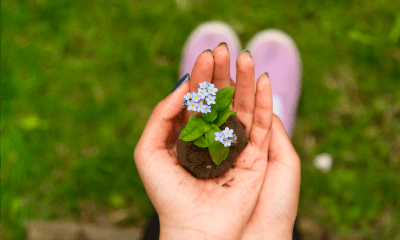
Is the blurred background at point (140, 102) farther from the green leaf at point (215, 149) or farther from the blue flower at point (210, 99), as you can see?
the blue flower at point (210, 99)

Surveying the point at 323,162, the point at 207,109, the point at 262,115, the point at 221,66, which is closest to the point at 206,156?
the point at 207,109

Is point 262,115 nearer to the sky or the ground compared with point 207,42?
nearer to the ground

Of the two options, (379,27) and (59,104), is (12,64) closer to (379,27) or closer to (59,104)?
(59,104)

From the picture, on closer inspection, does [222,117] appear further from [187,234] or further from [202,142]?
[187,234]

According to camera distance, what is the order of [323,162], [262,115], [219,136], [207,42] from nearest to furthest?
[219,136] → [262,115] → [323,162] → [207,42]

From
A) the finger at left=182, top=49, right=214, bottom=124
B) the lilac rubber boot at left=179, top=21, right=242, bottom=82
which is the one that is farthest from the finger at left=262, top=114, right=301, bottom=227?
the lilac rubber boot at left=179, top=21, right=242, bottom=82

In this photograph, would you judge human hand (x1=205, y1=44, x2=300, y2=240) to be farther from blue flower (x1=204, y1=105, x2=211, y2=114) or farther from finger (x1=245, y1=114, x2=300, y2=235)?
blue flower (x1=204, y1=105, x2=211, y2=114)

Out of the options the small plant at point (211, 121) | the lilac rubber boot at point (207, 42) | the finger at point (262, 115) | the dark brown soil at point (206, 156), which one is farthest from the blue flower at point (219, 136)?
the lilac rubber boot at point (207, 42)
